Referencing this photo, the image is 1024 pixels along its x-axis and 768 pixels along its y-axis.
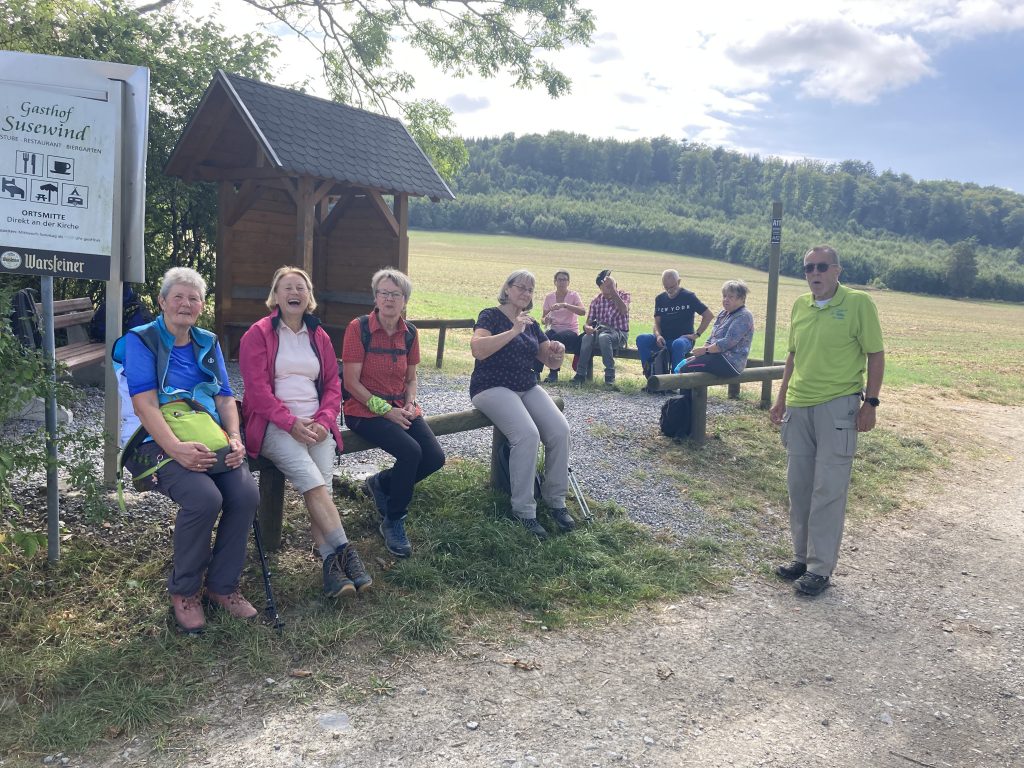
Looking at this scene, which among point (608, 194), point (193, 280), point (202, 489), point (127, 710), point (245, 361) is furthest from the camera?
point (608, 194)

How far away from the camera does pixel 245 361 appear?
418 centimetres

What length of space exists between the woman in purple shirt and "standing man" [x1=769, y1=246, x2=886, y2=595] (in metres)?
1.41

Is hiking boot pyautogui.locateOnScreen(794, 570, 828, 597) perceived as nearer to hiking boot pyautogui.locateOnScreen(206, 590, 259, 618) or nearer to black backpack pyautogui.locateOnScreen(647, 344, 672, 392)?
hiking boot pyautogui.locateOnScreen(206, 590, 259, 618)

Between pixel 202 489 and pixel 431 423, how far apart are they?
5.65 ft

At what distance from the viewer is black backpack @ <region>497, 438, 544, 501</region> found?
5344 mm

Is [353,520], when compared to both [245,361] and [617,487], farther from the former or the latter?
[617,487]

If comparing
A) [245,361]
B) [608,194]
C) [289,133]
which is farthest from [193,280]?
[608,194]

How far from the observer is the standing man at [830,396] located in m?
4.66

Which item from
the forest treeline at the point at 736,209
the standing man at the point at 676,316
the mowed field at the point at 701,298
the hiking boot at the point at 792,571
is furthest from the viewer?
the forest treeline at the point at 736,209

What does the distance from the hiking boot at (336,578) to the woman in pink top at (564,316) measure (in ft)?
21.0

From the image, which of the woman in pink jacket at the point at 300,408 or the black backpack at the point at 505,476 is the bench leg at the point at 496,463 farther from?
the woman in pink jacket at the point at 300,408

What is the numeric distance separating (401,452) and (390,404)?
34 centimetres

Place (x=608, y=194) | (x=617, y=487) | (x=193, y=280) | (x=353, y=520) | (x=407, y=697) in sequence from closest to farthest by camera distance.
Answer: (x=407, y=697) < (x=193, y=280) < (x=353, y=520) < (x=617, y=487) < (x=608, y=194)

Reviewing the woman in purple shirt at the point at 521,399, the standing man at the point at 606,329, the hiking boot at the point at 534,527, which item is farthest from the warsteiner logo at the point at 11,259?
the standing man at the point at 606,329
